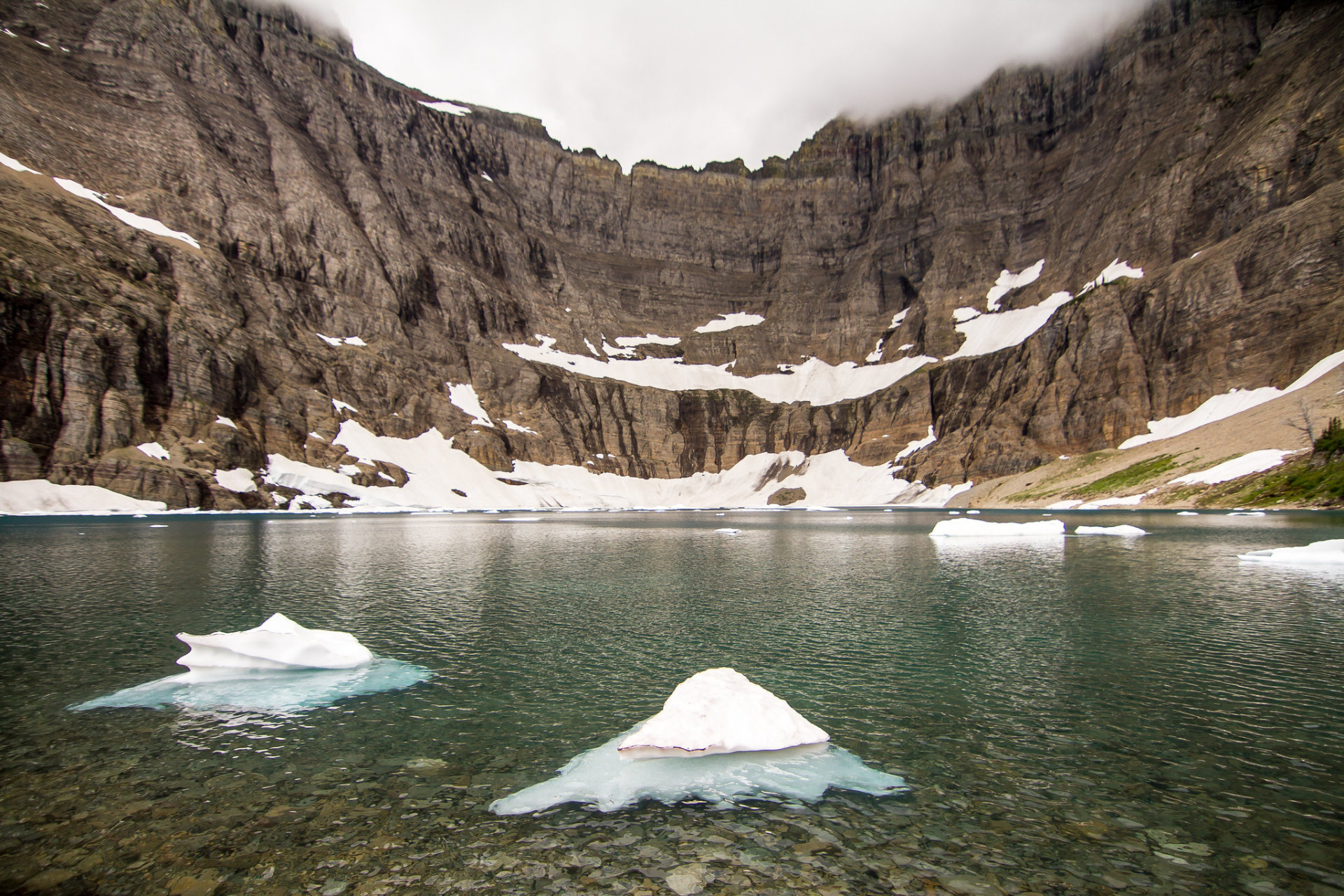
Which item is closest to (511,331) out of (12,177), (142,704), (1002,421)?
(12,177)

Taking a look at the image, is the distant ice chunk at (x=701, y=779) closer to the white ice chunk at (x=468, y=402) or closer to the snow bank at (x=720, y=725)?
the snow bank at (x=720, y=725)

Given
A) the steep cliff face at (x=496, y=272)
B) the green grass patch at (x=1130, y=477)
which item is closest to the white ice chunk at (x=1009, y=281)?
the steep cliff face at (x=496, y=272)

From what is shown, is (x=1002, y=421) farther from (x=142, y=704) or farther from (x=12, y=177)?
(x=12, y=177)

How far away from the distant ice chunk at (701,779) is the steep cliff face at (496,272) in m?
110

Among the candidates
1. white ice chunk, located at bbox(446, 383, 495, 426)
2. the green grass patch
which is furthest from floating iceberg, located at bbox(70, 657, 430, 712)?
white ice chunk, located at bbox(446, 383, 495, 426)

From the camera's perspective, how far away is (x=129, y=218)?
117 metres

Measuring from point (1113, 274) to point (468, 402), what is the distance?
5775 inches

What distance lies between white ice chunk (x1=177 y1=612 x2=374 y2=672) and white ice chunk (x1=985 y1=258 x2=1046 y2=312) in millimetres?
187145

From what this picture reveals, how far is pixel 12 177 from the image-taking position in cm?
10288

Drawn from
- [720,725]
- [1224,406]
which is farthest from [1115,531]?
[1224,406]

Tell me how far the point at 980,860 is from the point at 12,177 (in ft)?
498

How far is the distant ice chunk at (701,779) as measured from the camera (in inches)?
364

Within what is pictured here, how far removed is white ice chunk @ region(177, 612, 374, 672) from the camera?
50.8 ft

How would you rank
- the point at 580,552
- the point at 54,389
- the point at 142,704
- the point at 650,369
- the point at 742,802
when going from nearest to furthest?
the point at 742,802
the point at 142,704
the point at 580,552
the point at 54,389
the point at 650,369
